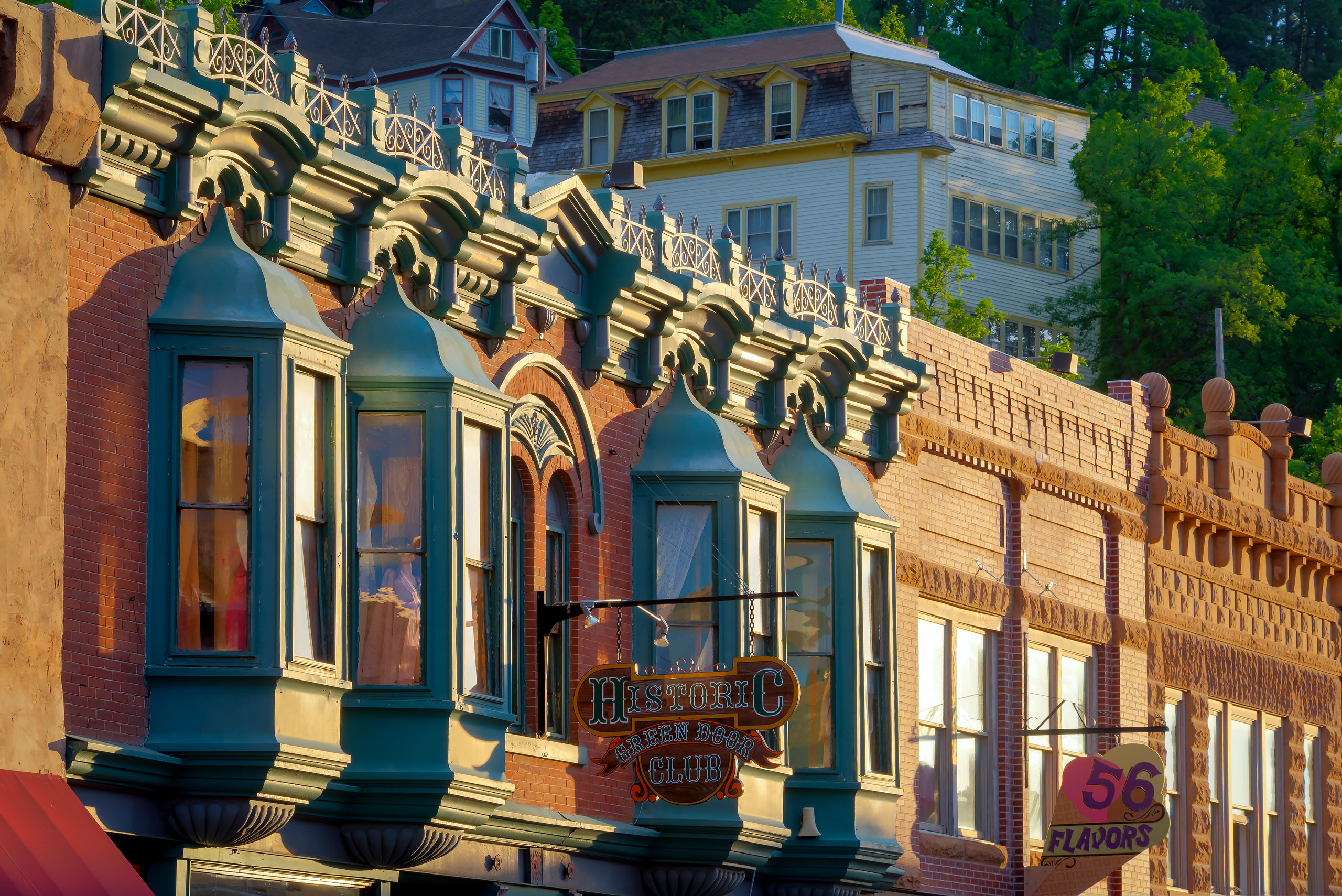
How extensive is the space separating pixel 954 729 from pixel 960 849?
4.30 ft

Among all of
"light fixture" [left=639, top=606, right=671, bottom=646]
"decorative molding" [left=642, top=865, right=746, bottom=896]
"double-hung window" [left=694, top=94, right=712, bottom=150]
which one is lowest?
"decorative molding" [left=642, top=865, right=746, bottom=896]

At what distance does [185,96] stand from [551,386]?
18.4 ft

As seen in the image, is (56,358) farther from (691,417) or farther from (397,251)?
(691,417)

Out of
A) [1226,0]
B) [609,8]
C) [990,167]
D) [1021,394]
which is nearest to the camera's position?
[1021,394]

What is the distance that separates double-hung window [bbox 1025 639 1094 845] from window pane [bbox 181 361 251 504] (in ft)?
45.4

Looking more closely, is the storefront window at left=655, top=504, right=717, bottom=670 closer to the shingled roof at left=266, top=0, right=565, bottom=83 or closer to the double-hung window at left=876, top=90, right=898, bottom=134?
the double-hung window at left=876, top=90, right=898, bottom=134

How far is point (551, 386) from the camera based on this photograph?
66.7 feet

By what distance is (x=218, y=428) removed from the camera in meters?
15.7

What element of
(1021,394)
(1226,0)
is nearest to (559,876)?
(1021,394)

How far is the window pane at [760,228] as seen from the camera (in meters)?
56.5

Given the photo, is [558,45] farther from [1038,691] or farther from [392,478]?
[392,478]

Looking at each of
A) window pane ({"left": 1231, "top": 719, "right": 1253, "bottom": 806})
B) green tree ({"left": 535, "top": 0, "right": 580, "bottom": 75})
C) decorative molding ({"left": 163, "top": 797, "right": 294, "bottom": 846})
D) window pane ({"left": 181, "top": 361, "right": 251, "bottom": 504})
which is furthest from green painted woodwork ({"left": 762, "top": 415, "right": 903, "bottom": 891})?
green tree ({"left": 535, "top": 0, "right": 580, "bottom": 75})

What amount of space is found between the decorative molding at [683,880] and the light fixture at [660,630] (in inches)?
76.8

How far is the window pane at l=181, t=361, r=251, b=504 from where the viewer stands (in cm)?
1569
